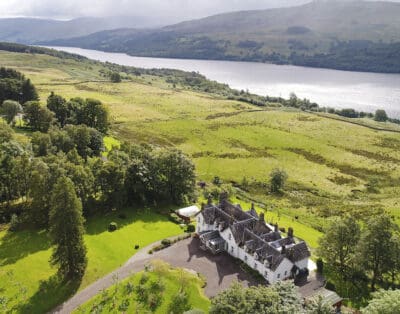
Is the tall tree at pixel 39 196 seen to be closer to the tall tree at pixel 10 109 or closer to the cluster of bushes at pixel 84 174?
the cluster of bushes at pixel 84 174

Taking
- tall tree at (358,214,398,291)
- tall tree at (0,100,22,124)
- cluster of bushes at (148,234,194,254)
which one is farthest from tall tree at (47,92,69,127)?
tall tree at (358,214,398,291)

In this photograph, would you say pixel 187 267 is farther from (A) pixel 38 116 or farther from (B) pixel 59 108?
(B) pixel 59 108

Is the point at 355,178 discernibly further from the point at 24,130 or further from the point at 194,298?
the point at 24,130

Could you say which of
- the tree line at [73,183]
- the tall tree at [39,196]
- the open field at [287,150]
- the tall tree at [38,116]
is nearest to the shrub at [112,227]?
the tree line at [73,183]

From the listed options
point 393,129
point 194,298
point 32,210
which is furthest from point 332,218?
point 393,129

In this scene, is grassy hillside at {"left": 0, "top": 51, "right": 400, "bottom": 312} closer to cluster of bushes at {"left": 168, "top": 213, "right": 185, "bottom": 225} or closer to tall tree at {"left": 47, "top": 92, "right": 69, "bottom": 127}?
cluster of bushes at {"left": 168, "top": 213, "right": 185, "bottom": 225}

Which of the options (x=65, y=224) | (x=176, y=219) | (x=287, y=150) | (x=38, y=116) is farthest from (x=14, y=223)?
(x=287, y=150)
